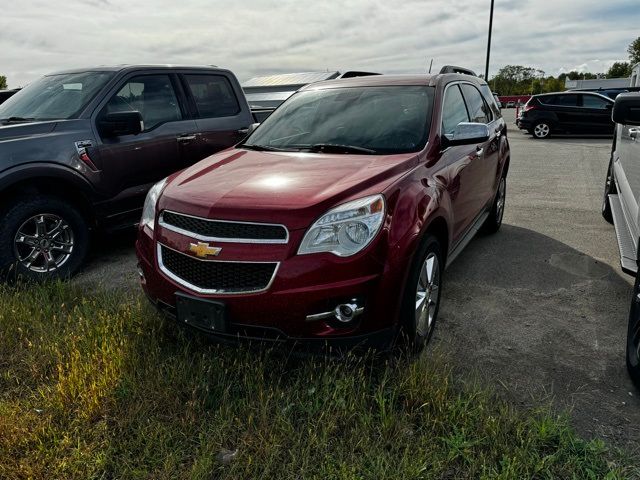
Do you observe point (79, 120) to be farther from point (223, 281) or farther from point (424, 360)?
point (424, 360)

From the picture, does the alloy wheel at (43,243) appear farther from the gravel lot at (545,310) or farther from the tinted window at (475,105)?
the tinted window at (475,105)

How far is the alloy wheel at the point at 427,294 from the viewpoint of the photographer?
2.88 m

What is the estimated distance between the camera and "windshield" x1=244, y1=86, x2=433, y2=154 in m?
3.37

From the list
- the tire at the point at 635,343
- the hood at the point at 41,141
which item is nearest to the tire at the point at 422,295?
the tire at the point at 635,343

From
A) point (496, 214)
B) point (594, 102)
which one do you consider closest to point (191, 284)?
point (496, 214)

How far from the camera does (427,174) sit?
10.0ft

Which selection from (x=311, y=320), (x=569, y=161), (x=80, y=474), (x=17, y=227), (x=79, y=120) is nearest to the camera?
(x=80, y=474)

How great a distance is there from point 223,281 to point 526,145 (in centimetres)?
1449

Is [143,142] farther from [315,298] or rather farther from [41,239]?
[315,298]

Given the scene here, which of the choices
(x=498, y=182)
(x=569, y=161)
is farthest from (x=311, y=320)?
(x=569, y=161)

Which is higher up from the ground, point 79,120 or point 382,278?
point 79,120

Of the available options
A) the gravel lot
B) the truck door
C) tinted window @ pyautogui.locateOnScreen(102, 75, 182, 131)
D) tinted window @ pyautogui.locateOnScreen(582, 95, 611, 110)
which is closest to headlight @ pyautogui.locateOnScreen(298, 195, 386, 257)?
the gravel lot

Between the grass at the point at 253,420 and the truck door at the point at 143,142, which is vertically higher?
the truck door at the point at 143,142

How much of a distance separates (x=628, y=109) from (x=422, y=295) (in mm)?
1421
